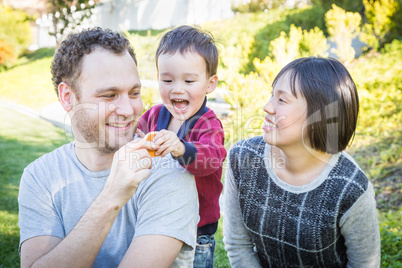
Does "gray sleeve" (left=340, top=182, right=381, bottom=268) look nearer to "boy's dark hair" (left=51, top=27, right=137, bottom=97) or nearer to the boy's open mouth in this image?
the boy's open mouth

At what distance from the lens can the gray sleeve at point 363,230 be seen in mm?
1995

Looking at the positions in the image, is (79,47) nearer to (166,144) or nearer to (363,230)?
(166,144)

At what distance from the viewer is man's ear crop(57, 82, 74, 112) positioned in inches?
81.7

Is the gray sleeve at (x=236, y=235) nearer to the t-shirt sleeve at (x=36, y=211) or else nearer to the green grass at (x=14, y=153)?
the t-shirt sleeve at (x=36, y=211)

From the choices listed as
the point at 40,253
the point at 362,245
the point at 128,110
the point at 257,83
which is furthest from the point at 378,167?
the point at 40,253

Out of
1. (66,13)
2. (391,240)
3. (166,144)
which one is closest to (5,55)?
(66,13)

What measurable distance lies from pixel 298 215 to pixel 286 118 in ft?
1.83

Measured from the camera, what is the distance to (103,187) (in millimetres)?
1812

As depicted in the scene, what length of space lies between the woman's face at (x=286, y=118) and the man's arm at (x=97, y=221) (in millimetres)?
783

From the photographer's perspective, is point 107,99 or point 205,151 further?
point 205,151

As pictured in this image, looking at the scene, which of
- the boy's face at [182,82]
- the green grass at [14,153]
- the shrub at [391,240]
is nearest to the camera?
the boy's face at [182,82]

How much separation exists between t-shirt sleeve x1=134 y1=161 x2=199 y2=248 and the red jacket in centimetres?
20

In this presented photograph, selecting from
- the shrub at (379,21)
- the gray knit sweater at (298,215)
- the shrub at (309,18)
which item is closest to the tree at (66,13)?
the shrub at (309,18)

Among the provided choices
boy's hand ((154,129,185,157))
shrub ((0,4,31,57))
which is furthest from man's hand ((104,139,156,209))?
shrub ((0,4,31,57))
